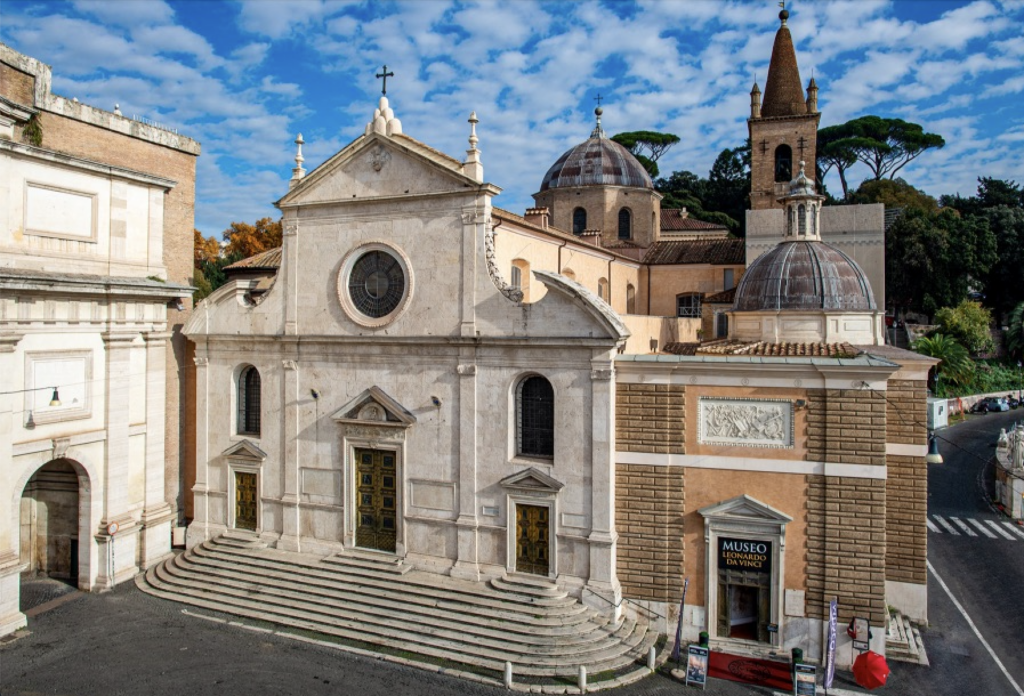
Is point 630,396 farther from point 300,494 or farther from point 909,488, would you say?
point 300,494

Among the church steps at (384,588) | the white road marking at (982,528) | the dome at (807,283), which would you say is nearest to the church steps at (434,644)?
the church steps at (384,588)

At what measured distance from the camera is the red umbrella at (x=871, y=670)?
13.0 m

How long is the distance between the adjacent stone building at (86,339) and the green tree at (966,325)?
150ft

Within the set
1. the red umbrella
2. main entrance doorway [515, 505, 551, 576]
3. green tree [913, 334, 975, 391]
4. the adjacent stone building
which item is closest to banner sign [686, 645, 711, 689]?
the red umbrella

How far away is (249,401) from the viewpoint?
19484 mm

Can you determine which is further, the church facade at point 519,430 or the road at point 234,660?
the church facade at point 519,430

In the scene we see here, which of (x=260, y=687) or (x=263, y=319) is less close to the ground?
(x=263, y=319)

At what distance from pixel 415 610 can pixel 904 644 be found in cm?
1041

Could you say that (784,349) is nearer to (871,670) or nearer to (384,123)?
(871,670)

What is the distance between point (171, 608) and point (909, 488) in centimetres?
1723

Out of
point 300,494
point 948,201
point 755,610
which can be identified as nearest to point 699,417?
point 755,610

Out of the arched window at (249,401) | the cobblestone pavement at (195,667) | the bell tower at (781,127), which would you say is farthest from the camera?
the bell tower at (781,127)

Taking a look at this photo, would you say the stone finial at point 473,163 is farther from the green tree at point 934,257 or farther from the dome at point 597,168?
the green tree at point 934,257

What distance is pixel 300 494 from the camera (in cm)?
1825
